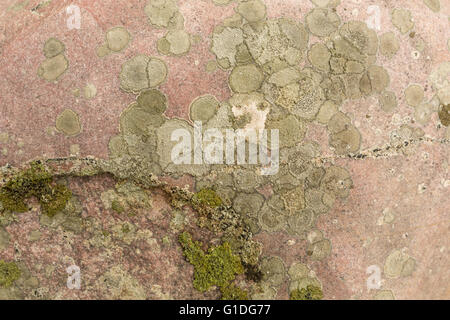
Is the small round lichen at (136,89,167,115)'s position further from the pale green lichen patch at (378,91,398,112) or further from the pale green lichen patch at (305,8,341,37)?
the pale green lichen patch at (378,91,398,112)

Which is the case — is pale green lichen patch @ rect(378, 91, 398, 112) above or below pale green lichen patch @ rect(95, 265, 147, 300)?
above

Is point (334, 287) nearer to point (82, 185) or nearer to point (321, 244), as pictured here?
point (321, 244)

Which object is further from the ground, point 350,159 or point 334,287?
point 350,159

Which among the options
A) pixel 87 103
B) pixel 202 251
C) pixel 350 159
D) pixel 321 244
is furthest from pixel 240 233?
pixel 87 103

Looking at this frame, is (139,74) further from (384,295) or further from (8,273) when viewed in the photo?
(384,295)

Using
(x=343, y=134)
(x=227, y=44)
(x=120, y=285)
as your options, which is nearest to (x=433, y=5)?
(x=343, y=134)

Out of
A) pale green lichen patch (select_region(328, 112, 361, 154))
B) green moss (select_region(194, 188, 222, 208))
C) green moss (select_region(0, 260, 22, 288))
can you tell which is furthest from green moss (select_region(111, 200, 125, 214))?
pale green lichen patch (select_region(328, 112, 361, 154))
